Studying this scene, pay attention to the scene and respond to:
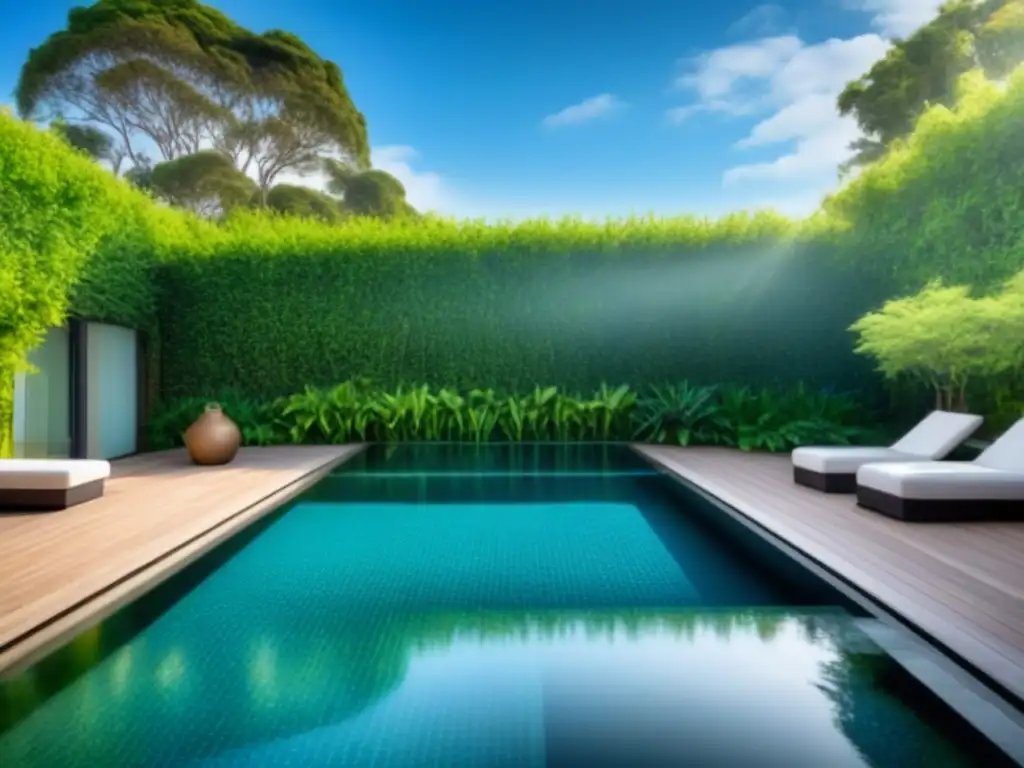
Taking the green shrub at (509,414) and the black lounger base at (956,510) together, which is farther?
the green shrub at (509,414)

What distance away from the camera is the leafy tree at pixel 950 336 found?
8.56 m

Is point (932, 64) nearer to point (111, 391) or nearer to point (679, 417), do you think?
point (679, 417)

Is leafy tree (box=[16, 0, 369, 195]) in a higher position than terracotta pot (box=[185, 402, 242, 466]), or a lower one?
higher

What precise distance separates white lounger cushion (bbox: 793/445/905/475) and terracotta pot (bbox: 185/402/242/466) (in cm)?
622

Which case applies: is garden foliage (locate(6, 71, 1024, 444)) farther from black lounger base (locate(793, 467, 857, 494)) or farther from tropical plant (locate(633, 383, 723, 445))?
black lounger base (locate(793, 467, 857, 494))

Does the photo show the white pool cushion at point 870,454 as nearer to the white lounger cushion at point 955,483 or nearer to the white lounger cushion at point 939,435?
the white lounger cushion at point 939,435

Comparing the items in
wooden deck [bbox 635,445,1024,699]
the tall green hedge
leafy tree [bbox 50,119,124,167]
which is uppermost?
leafy tree [bbox 50,119,124,167]

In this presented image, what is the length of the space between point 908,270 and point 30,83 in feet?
90.2

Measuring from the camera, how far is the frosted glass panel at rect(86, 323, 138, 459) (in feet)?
36.3

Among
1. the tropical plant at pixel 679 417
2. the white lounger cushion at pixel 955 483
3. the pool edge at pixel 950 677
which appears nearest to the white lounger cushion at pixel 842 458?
the white lounger cushion at pixel 955 483

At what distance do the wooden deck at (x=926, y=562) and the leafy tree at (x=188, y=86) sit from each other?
2529cm

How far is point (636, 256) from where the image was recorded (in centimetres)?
1397

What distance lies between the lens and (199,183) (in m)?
27.4

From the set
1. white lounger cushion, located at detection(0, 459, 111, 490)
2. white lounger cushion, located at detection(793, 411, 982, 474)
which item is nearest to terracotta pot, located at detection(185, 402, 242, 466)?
white lounger cushion, located at detection(0, 459, 111, 490)
